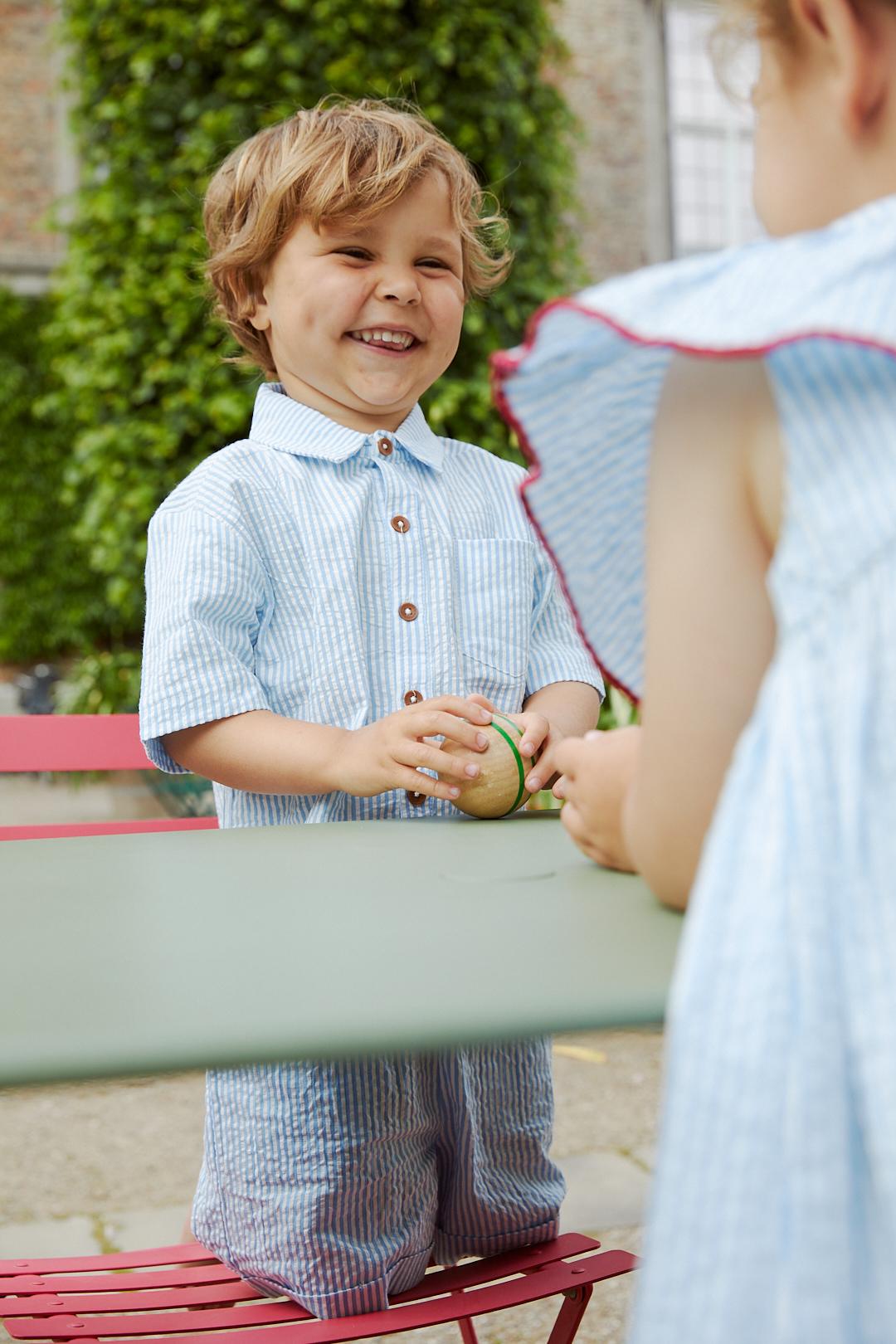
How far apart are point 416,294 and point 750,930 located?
46.0 inches

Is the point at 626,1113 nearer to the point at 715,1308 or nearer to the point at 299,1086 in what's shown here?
the point at 299,1086

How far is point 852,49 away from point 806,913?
47cm

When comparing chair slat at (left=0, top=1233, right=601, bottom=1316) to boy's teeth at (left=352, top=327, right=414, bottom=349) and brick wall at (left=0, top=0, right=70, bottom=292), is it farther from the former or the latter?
brick wall at (left=0, top=0, right=70, bottom=292)

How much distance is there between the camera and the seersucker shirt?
1477mm

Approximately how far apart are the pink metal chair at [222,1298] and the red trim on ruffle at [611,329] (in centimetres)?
69

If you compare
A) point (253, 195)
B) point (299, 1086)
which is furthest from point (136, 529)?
point (299, 1086)

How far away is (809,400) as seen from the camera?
72 centimetres

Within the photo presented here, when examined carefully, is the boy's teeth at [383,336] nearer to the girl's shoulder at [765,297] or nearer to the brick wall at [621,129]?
the girl's shoulder at [765,297]

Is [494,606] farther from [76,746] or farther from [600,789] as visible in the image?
[600,789]

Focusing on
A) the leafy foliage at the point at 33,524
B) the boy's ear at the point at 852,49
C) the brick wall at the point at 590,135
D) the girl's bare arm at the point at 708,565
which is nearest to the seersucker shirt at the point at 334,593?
the girl's bare arm at the point at 708,565

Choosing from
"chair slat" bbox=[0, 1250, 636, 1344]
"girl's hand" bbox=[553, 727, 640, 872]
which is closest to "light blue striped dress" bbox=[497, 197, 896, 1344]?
"girl's hand" bbox=[553, 727, 640, 872]

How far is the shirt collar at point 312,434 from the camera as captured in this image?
1.67 metres

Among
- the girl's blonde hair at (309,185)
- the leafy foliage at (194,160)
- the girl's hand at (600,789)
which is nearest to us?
the girl's hand at (600,789)

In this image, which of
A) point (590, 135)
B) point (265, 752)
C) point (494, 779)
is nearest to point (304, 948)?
point (494, 779)
